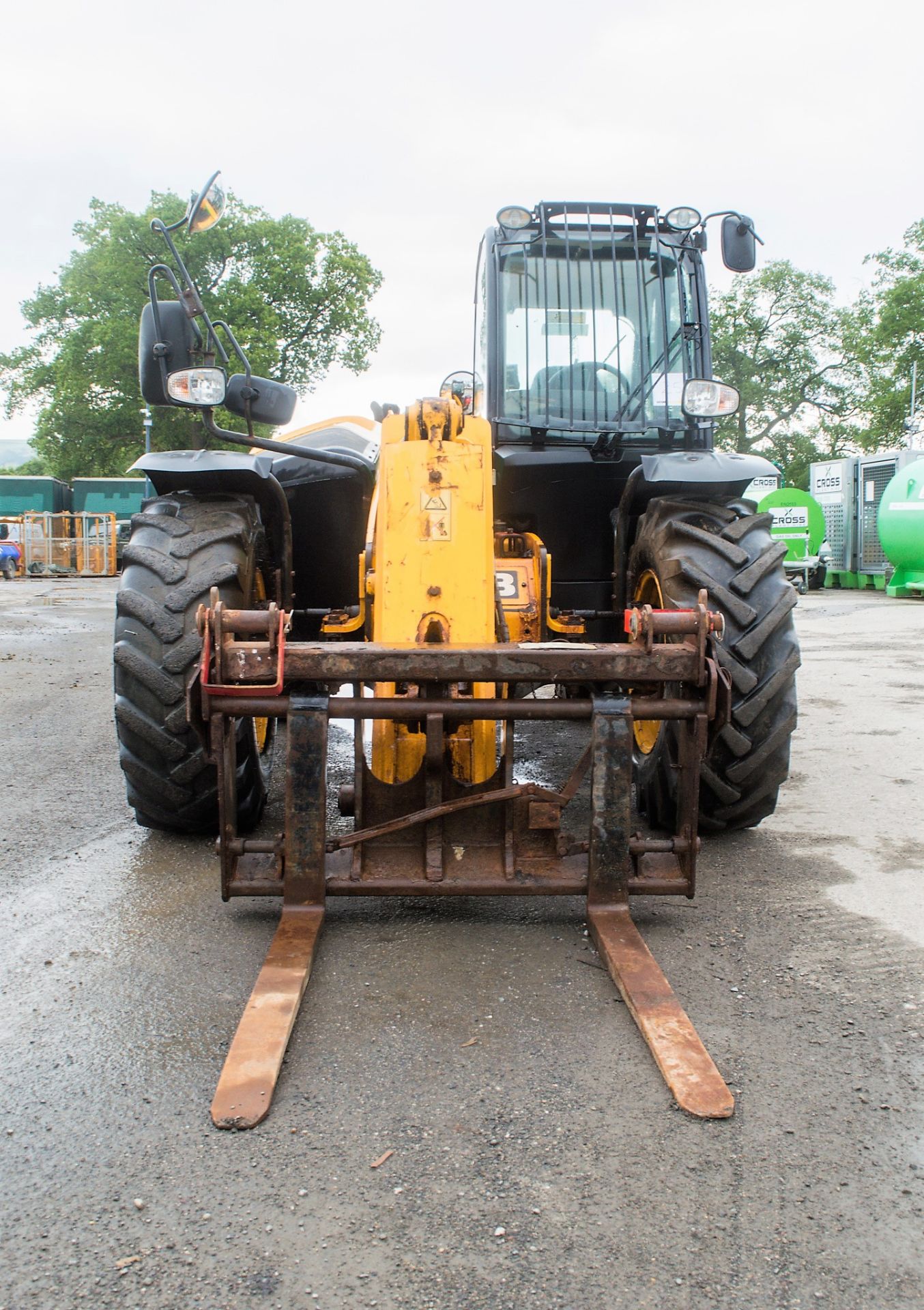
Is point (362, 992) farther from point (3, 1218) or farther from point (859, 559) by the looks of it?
point (859, 559)

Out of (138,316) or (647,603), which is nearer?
(647,603)

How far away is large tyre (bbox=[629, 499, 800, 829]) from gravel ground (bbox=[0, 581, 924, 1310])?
0.36 meters

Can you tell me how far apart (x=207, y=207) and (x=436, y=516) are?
4.82 ft

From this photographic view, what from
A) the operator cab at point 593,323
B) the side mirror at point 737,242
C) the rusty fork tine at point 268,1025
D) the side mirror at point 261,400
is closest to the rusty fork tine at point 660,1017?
the rusty fork tine at point 268,1025

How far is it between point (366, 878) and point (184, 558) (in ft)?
5.02

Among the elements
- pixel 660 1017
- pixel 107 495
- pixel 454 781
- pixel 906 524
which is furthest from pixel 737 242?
pixel 107 495

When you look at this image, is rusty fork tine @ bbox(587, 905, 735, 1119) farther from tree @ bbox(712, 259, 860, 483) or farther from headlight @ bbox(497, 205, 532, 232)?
tree @ bbox(712, 259, 860, 483)

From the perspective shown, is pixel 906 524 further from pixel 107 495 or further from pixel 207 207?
pixel 107 495

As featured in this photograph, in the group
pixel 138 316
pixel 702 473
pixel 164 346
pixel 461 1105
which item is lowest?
pixel 461 1105

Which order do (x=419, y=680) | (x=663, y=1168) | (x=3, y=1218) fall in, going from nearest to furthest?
(x=3, y=1218) → (x=663, y=1168) → (x=419, y=680)

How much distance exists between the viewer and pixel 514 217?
5.28m

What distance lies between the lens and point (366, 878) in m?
3.35

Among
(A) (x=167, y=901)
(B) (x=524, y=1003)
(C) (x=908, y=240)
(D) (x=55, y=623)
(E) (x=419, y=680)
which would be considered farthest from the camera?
(C) (x=908, y=240)

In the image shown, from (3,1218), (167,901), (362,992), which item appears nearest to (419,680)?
(362,992)
